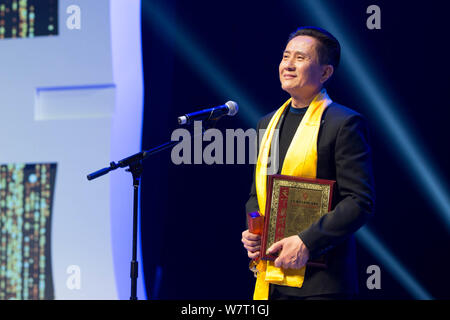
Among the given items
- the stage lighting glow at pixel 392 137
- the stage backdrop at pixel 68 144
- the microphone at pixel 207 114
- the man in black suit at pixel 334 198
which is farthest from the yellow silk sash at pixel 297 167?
the stage backdrop at pixel 68 144

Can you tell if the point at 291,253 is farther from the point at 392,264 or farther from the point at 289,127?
the point at 392,264

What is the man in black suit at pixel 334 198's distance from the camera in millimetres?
1918

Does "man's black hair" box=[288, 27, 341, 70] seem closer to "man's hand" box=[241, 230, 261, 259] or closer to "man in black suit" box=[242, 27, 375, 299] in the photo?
"man in black suit" box=[242, 27, 375, 299]

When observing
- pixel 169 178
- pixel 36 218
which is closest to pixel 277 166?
pixel 169 178

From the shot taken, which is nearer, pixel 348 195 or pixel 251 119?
pixel 348 195

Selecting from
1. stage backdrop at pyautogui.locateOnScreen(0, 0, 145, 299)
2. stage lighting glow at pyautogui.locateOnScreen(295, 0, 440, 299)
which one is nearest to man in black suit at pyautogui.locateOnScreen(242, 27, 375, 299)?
stage lighting glow at pyautogui.locateOnScreen(295, 0, 440, 299)

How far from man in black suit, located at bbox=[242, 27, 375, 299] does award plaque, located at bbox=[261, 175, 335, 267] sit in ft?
0.18

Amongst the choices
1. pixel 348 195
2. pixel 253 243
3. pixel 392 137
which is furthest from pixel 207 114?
pixel 392 137

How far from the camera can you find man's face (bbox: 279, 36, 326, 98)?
2172 mm

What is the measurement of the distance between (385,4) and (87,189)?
2.23 metres

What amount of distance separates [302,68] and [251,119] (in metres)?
1.17

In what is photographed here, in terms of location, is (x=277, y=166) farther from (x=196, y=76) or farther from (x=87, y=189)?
(x=87, y=189)

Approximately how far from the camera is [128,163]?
2.47 metres

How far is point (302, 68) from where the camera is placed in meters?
2.17
